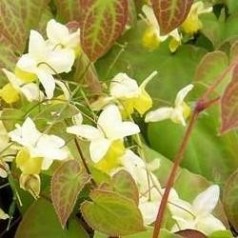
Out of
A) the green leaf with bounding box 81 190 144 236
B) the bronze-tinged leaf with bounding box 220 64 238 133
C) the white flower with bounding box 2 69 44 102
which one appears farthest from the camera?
the white flower with bounding box 2 69 44 102

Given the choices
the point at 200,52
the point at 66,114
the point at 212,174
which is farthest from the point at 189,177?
the point at 200,52

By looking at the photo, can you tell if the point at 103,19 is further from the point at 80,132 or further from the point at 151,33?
the point at 151,33

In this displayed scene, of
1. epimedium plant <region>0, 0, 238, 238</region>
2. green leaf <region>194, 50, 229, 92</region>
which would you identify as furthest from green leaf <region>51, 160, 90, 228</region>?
green leaf <region>194, 50, 229, 92</region>

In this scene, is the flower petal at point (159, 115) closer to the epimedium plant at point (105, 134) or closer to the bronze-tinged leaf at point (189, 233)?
the epimedium plant at point (105, 134)

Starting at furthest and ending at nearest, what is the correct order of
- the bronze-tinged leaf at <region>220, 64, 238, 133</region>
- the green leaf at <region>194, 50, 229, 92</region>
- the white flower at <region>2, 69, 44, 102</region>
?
1. the green leaf at <region>194, 50, 229, 92</region>
2. the white flower at <region>2, 69, 44, 102</region>
3. the bronze-tinged leaf at <region>220, 64, 238, 133</region>

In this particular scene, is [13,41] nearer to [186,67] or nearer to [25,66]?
[25,66]

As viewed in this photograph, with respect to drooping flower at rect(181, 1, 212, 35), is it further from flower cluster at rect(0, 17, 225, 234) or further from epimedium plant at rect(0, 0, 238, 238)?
flower cluster at rect(0, 17, 225, 234)
